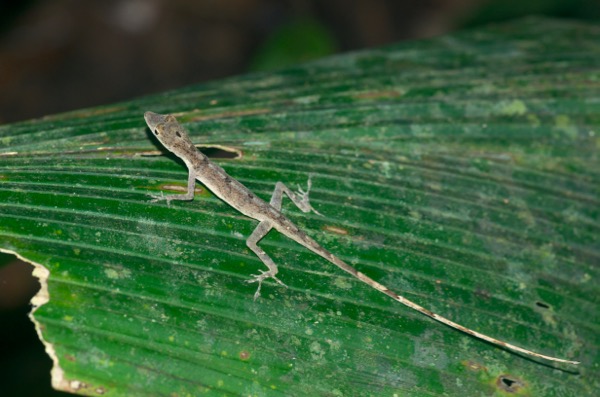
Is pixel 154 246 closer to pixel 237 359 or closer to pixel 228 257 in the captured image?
pixel 228 257

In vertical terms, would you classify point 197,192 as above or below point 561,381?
above

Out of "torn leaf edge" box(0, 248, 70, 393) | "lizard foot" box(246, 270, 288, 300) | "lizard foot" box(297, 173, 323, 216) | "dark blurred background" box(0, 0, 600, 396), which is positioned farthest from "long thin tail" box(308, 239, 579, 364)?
"dark blurred background" box(0, 0, 600, 396)

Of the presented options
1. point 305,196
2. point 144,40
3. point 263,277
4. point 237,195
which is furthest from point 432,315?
point 144,40

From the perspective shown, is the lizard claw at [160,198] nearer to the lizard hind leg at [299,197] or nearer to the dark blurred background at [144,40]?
the lizard hind leg at [299,197]

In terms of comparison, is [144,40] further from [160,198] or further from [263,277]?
[263,277]

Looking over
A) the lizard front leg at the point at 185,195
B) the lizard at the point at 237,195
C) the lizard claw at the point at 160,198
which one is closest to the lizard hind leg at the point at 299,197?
the lizard at the point at 237,195

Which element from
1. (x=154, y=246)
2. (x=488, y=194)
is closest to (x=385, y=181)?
(x=488, y=194)
